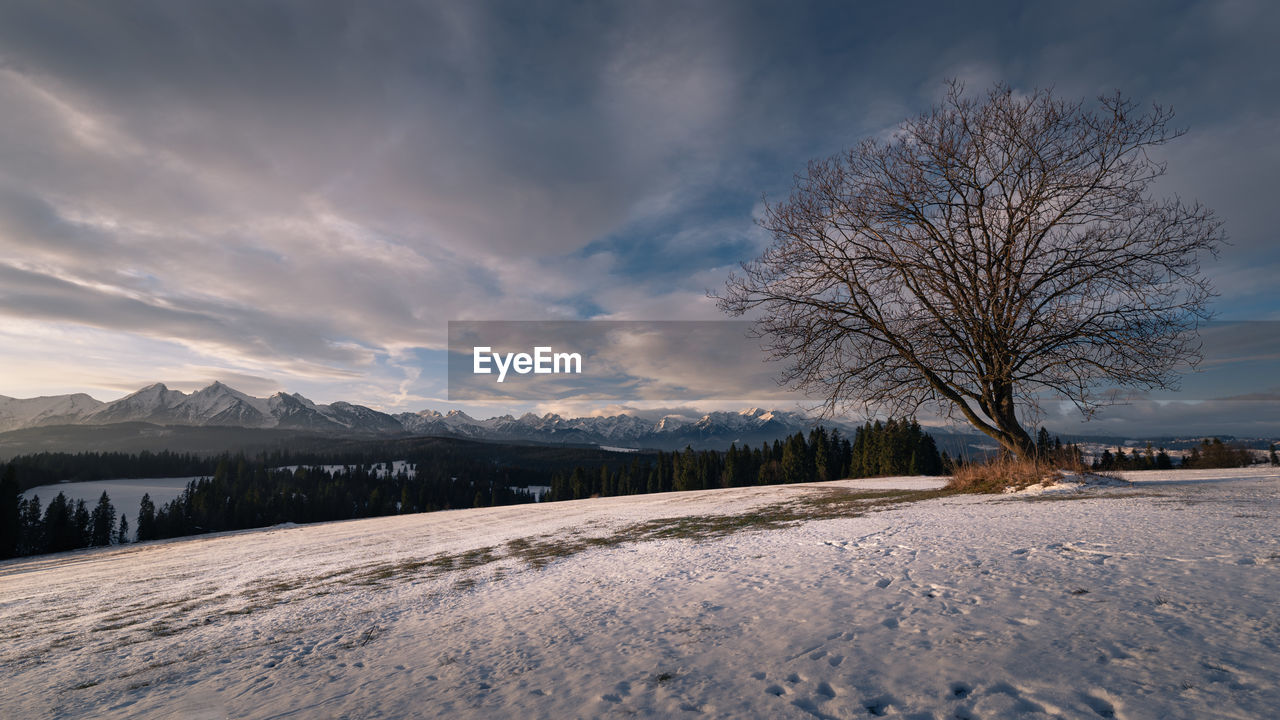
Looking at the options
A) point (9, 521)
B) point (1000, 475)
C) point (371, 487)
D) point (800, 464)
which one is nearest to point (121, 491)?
point (371, 487)

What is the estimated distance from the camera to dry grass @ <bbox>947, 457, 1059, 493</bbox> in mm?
13117

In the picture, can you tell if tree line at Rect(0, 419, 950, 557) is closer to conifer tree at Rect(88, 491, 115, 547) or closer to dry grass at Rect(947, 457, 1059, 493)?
conifer tree at Rect(88, 491, 115, 547)

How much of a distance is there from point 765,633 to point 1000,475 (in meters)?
13.6

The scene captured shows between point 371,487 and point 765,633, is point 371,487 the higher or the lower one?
the lower one

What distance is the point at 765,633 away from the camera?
4.30 metres

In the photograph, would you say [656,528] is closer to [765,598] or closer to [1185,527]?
[765,598]

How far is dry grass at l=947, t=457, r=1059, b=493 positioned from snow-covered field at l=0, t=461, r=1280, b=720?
3693 millimetres

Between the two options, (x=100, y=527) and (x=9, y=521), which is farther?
(x=100, y=527)

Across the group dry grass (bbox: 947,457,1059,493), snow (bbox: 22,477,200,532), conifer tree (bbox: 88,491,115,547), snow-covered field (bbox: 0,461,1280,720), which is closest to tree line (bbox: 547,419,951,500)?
dry grass (bbox: 947,457,1059,493)

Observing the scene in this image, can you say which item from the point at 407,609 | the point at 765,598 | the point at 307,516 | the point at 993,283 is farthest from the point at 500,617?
the point at 307,516

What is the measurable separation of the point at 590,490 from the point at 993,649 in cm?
10794

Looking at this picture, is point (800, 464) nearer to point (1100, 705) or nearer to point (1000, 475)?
point (1000, 475)

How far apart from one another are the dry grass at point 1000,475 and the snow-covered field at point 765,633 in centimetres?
369

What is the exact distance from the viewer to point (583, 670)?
387 centimetres
